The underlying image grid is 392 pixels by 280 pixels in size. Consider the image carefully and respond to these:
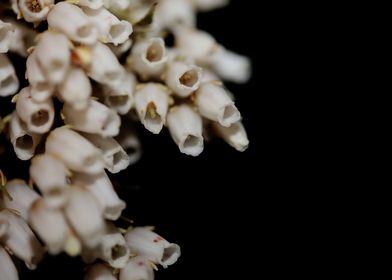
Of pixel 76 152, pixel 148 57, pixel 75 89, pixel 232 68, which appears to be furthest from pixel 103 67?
pixel 232 68

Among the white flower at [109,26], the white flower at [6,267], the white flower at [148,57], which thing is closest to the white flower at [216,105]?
the white flower at [148,57]

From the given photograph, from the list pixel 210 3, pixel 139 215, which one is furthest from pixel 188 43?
pixel 139 215

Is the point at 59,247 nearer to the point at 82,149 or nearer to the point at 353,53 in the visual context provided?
the point at 82,149

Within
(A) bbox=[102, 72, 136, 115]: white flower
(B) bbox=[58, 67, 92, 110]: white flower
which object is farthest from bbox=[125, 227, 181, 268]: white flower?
(B) bbox=[58, 67, 92, 110]: white flower

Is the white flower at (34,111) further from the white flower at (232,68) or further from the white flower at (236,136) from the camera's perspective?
the white flower at (232,68)

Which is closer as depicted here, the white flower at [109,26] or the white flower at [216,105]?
the white flower at [109,26]

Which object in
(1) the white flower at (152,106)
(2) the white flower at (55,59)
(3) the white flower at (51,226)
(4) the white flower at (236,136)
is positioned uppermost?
(2) the white flower at (55,59)
